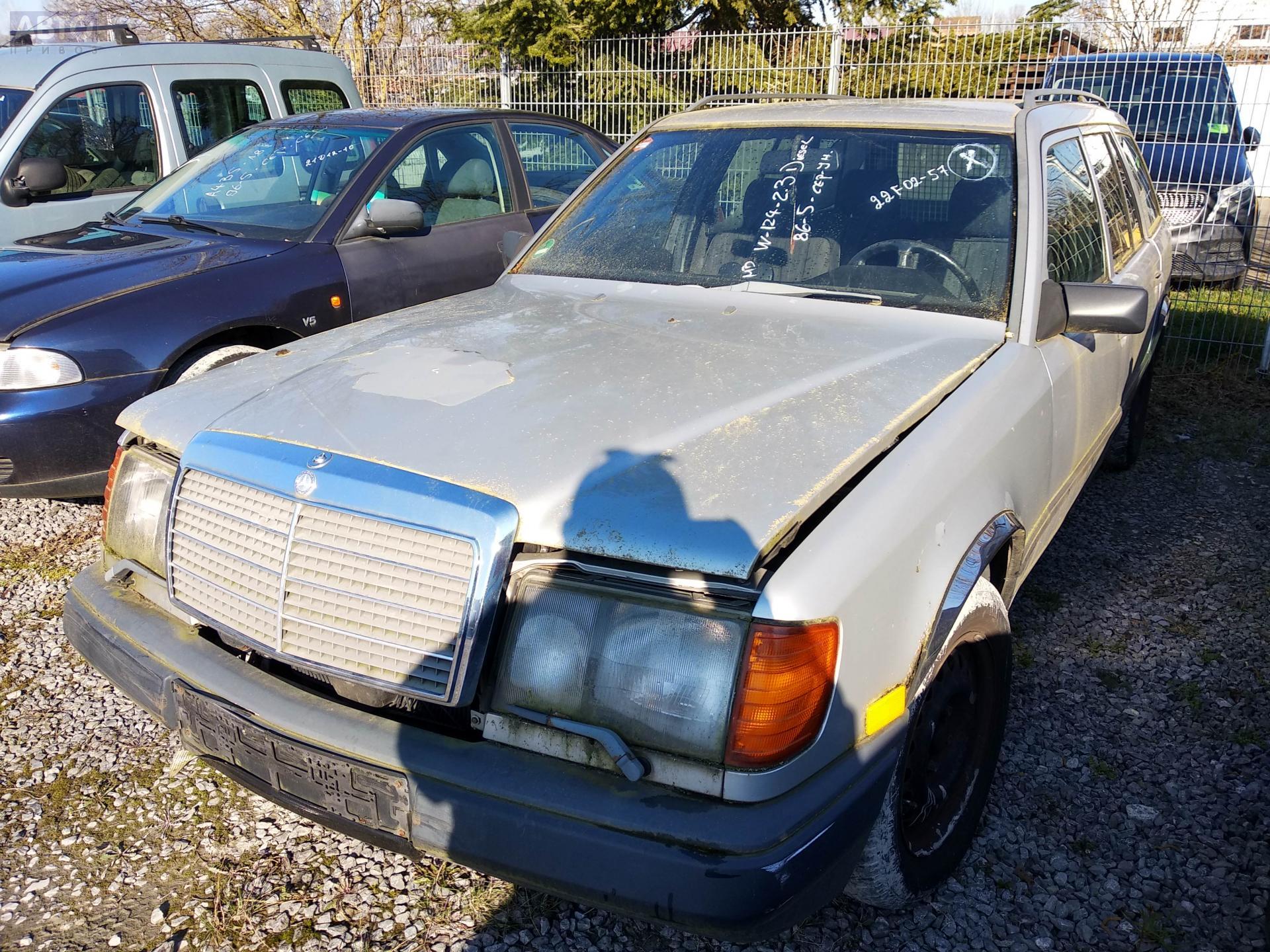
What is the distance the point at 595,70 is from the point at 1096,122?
7.59 metres

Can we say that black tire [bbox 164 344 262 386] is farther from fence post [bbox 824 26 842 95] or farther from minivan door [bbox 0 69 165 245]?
fence post [bbox 824 26 842 95]

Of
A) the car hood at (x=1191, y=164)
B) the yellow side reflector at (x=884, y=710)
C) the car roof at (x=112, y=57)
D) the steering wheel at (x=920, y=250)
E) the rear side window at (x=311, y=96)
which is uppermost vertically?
the car roof at (x=112, y=57)

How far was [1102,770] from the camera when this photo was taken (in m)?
2.93

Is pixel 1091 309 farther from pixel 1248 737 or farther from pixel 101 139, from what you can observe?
pixel 101 139

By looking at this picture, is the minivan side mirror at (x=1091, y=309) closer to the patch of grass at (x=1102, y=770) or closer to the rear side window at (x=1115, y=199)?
the rear side window at (x=1115, y=199)

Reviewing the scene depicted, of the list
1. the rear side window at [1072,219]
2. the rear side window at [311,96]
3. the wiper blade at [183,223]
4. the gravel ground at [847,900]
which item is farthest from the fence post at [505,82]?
the gravel ground at [847,900]

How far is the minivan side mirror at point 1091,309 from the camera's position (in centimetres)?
281

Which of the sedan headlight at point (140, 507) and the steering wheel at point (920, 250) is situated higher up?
the steering wheel at point (920, 250)

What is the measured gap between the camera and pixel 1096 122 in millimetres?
4145

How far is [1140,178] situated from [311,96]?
557cm

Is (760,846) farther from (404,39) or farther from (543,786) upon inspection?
(404,39)

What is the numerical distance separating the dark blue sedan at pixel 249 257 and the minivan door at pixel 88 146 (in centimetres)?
90

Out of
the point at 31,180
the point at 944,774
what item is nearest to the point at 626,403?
the point at 944,774

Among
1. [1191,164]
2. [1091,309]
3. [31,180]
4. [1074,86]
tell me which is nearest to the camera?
[1091,309]
